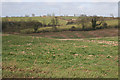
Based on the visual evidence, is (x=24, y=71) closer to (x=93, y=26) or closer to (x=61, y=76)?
(x=61, y=76)

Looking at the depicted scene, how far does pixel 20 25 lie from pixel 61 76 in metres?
59.2

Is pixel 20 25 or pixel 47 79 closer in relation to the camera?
pixel 47 79

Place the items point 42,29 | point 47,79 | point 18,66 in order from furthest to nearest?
A: 1. point 42,29
2. point 18,66
3. point 47,79

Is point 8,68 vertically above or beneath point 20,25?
beneath

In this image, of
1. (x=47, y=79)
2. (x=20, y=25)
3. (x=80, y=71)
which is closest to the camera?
(x=47, y=79)

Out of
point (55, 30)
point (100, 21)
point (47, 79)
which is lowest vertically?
point (47, 79)

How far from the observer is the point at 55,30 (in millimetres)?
61469

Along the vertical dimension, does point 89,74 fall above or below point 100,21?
below

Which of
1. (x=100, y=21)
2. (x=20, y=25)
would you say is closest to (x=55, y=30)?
(x=20, y=25)

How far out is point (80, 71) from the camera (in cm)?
1005

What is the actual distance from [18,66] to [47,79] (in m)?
3.42

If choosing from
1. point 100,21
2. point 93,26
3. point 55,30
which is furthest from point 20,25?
point 100,21

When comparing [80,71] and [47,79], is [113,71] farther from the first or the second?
[47,79]

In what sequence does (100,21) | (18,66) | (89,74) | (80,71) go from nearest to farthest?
1. (89,74)
2. (80,71)
3. (18,66)
4. (100,21)
